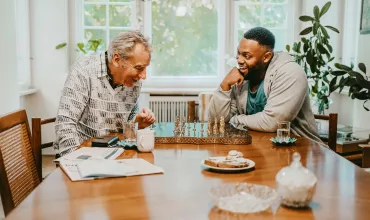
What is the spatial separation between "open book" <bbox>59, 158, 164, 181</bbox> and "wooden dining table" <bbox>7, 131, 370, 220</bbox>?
26mm

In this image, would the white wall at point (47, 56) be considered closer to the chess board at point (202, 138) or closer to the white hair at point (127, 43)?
the white hair at point (127, 43)

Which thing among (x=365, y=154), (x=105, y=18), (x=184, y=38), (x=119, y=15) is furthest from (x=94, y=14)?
(x=365, y=154)

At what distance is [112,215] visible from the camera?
1107 millimetres

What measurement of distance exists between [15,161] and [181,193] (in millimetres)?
781

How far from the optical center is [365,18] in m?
3.65

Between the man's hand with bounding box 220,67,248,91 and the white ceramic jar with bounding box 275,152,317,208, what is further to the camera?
the man's hand with bounding box 220,67,248,91

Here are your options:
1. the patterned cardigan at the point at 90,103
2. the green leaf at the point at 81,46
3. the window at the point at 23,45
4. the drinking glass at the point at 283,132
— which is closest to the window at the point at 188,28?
the green leaf at the point at 81,46

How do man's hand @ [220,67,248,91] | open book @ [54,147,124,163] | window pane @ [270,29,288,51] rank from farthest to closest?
window pane @ [270,29,288,51] → man's hand @ [220,67,248,91] → open book @ [54,147,124,163]

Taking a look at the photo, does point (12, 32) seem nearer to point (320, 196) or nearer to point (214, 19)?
point (214, 19)

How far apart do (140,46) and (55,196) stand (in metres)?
1.13

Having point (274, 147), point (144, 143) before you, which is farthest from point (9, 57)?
point (274, 147)

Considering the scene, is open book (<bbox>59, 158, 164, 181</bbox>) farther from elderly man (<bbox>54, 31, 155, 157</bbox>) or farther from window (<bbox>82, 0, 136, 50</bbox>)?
window (<bbox>82, 0, 136, 50</bbox>)

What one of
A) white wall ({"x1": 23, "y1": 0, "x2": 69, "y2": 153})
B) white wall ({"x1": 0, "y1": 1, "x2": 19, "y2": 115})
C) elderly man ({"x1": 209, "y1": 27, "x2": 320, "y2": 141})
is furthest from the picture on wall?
white wall ({"x1": 23, "y1": 0, "x2": 69, "y2": 153})

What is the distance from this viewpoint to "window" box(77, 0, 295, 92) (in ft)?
16.5
